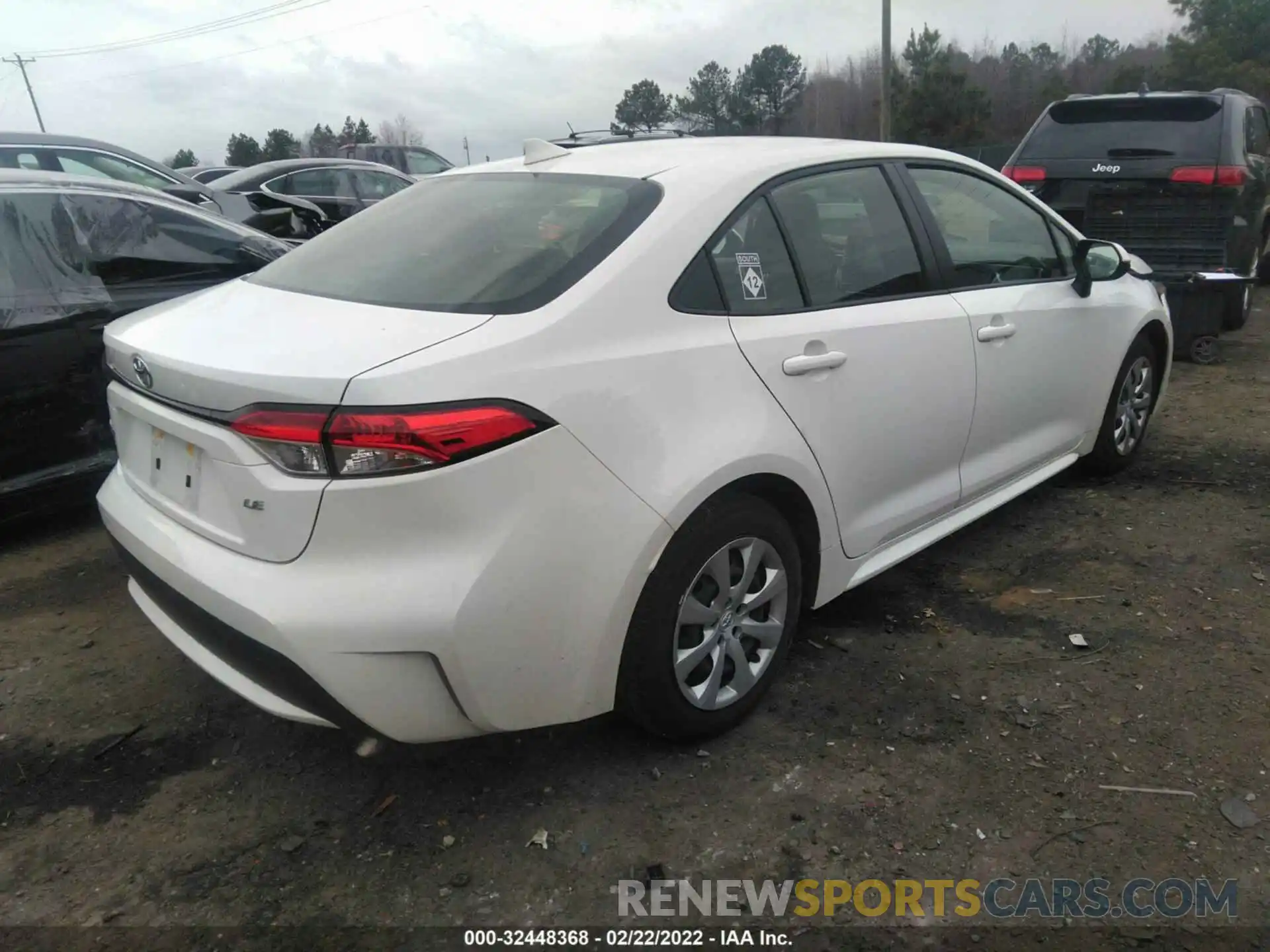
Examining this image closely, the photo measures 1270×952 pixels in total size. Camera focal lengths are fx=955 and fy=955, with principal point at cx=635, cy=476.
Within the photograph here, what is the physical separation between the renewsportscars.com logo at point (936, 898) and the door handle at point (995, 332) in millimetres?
1823

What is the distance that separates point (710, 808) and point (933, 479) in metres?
1.44

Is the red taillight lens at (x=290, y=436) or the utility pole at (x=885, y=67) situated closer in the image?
the red taillight lens at (x=290, y=436)

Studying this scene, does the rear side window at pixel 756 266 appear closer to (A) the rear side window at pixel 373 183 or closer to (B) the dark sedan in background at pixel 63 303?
(B) the dark sedan in background at pixel 63 303

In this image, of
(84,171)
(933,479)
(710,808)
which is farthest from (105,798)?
(84,171)

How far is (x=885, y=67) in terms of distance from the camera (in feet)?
75.1

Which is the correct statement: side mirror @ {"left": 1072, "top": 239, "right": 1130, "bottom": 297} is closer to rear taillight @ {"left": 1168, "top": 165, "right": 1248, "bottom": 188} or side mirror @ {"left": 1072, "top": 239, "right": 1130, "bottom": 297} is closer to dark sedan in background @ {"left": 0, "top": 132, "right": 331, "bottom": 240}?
rear taillight @ {"left": 1168, "top": 165, "right": 1248, "bottom": 188}

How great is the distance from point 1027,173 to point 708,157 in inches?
204

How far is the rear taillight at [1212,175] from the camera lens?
6461 millimetres

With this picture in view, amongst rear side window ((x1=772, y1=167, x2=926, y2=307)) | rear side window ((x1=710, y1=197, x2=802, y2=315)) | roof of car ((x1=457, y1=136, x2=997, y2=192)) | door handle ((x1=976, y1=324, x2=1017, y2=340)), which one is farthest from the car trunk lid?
door handle ((x1=976, y1=324, x2=1017, y2=340))

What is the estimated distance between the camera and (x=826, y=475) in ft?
9.08

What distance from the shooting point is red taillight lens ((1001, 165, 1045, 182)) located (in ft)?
23.0

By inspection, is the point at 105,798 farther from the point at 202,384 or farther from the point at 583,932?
the point at 583,932

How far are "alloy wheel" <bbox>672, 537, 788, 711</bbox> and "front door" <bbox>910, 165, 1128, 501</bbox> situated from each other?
1116 mm

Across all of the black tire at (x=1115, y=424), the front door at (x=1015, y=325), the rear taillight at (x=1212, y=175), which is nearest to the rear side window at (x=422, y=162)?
the rear taillight at (x=1212, y=175)
